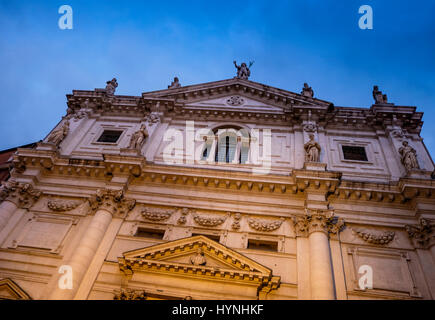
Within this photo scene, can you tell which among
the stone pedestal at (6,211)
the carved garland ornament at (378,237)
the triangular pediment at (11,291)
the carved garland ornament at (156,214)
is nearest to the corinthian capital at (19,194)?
the stone pedestal at (6,211)

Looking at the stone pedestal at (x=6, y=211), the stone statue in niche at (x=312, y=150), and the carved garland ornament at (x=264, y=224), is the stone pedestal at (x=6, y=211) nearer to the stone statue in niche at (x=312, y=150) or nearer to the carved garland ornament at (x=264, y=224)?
the carved garland ornament at (x=264, y=224)

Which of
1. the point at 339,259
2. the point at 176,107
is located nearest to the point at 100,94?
the point at 176,107

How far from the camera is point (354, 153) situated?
1867cm

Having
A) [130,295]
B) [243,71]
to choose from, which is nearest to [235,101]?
[243,71]

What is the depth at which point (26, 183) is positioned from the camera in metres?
16.7

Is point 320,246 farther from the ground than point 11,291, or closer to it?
farther from the ground

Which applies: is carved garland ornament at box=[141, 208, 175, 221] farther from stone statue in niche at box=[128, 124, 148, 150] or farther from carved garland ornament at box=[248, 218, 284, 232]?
carved garland ornament at box=[248, 218, 284, 232]

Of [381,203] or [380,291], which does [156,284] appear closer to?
[380,291]

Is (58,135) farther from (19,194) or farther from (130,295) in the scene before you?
(130,295)

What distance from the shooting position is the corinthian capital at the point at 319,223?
14219mm

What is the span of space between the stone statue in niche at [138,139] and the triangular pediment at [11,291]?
8.27m

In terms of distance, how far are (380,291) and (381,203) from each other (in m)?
4.31

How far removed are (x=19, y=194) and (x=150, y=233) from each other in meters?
7.14
